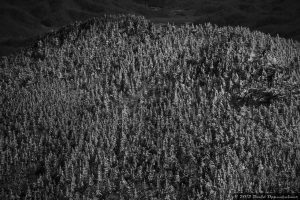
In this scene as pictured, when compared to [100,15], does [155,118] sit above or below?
below

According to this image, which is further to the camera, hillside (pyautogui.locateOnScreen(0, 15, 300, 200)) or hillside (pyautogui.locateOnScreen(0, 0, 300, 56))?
hillside (pyautogui.locateOnScreen(0, 0, 300, 56))

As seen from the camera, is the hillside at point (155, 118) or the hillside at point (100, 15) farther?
the hillside at point (100, 15)

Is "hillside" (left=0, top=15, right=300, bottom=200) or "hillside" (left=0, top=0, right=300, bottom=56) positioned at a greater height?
"hillside" (left=0, top=0, right=300, bottom=56)

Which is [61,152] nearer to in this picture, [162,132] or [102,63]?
[162,132]

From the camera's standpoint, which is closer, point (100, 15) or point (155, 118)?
point (155, 118)
